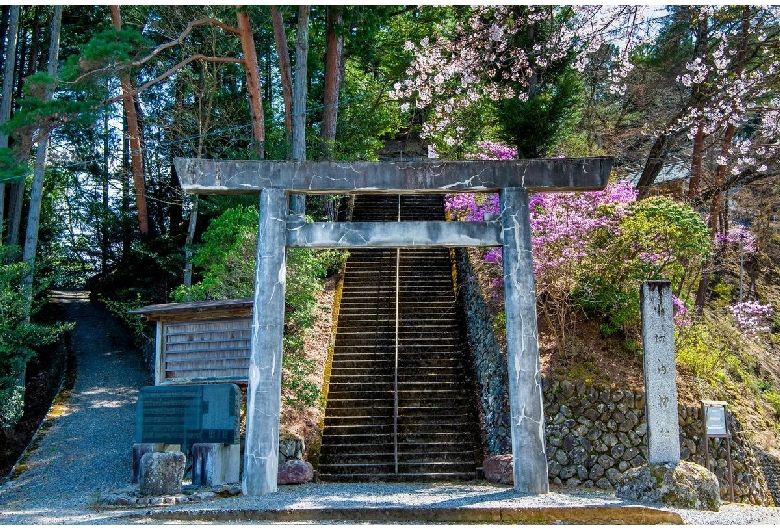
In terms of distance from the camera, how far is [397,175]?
9.99 m

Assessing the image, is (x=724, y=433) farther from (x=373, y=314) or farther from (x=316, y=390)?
(x=373, y=314)

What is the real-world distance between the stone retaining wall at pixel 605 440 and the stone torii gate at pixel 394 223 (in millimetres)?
2716

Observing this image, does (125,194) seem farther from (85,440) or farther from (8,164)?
(8,164)

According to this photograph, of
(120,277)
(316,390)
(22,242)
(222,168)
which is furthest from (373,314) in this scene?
(22,242)

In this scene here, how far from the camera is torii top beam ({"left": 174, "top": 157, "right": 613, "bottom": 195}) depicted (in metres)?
9.97

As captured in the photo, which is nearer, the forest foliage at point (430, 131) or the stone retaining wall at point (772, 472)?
the forest foliage at point (430, 131)

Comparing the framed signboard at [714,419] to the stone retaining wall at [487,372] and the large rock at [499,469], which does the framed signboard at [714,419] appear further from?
→ the stone retaining wall at [487,372]

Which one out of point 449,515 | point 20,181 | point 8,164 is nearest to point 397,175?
point 449,515

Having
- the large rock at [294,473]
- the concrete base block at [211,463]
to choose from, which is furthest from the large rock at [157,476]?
the large rock at [294,473]

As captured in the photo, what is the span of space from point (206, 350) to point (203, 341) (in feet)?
0.50

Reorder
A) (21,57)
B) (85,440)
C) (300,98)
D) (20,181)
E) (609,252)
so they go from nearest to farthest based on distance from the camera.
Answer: (609,252)
(85,440)
(300,98)
(20,181)
(21,57)

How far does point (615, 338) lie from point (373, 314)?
4998 mm

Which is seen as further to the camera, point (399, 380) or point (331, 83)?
point (331, 83)

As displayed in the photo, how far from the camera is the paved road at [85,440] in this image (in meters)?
10.6
